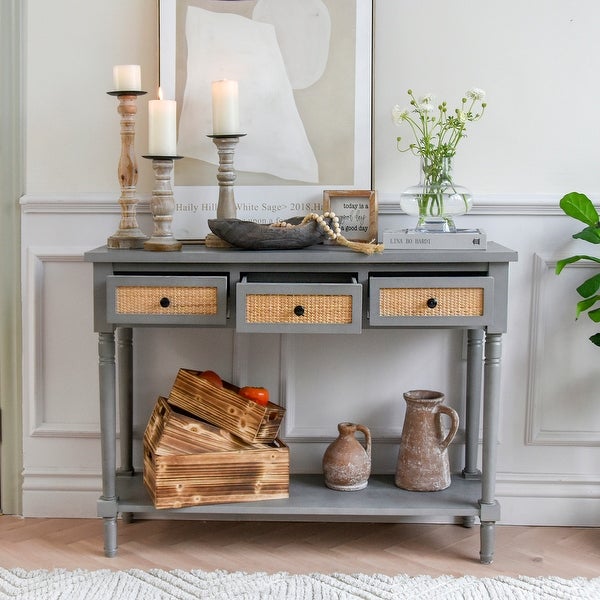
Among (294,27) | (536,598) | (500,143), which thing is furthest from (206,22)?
(536,598)

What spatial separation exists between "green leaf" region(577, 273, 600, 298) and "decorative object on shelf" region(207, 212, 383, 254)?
64 centimetres

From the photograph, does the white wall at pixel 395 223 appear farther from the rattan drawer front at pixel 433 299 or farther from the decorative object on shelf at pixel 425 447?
the rattan drawer front at pixel 433 299

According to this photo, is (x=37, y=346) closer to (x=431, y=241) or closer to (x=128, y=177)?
(x=128, y=177)

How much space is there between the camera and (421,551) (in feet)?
7.75

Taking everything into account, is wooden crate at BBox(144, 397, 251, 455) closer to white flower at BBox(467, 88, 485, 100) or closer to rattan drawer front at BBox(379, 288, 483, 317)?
rattan drawer front at BBox(379, 288, 483, 317)

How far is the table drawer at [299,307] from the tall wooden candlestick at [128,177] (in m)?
0.40

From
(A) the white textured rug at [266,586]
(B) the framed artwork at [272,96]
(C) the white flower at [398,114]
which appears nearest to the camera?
(A) the white textured rug at [266,586]

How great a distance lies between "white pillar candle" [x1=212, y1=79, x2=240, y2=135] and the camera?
2.26 metres

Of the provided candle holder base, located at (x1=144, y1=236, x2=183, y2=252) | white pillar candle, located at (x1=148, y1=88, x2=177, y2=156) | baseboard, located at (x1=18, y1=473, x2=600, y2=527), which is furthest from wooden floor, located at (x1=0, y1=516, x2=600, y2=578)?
white pillar candle, located at (x1=148, y1=88, x2=177, y2=156)

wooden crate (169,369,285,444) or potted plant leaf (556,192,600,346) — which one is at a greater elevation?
potted plant leaf (556,192,600,346)

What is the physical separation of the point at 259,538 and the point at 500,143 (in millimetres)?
1346

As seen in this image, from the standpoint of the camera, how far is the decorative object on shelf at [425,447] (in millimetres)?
2373

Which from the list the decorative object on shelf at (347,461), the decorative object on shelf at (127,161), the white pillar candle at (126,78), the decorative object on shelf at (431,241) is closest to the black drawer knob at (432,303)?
the decorative object on shelf at (431,241)

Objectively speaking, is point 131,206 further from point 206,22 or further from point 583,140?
point 583,140
